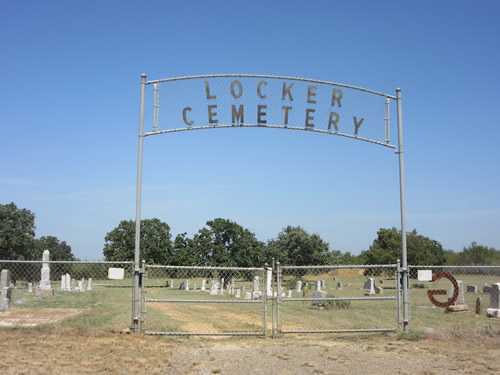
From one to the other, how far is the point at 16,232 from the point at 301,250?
119 ft

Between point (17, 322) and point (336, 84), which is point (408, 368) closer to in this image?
point (336, 84)

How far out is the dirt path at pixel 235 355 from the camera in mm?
7949

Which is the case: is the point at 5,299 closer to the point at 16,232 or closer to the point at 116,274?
the point at 116,274

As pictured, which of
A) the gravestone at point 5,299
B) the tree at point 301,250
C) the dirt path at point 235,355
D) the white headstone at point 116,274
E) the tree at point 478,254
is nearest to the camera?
the dirt path at point 235,355

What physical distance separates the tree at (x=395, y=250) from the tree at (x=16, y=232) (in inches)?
1737

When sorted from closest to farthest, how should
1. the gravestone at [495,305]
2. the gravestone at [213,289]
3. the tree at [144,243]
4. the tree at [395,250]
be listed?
the gravestone at [495,305] → the gravestone at [213,289] → the tree at [395,250] → the tree at [144,243]

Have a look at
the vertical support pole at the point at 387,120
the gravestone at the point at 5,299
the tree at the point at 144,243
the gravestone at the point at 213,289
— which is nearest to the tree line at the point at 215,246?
the tree at the point at 144,243

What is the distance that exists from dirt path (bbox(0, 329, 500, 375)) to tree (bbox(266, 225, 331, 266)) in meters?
51.7

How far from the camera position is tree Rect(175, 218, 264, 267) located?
60.5m

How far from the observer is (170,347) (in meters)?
9.55

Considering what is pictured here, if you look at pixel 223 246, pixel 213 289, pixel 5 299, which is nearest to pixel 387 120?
pixel 5 299

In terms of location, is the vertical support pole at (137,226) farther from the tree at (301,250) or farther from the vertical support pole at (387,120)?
the tree at (301,250)

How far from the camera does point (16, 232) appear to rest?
63531 millimetres

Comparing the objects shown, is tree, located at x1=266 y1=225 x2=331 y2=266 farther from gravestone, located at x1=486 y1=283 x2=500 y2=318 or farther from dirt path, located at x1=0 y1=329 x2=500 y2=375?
dirt path, located at x1=0 y1=329 x2=500 y2=375
